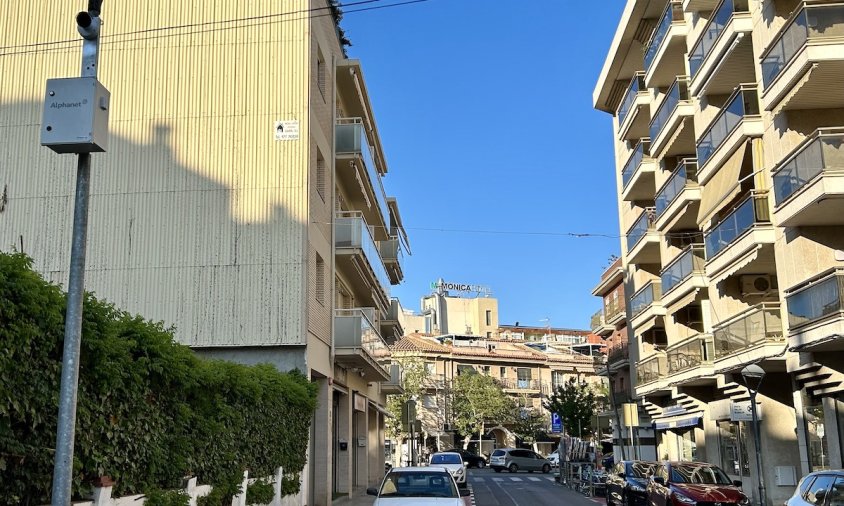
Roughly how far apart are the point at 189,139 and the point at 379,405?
21.7 metres

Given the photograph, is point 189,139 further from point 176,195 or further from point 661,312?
point 661,312

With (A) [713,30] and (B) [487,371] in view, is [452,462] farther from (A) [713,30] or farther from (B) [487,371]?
(B) [487,371]

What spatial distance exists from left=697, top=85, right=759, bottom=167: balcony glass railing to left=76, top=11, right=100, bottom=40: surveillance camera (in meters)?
20.3

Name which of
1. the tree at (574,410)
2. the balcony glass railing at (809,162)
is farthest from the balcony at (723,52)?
the tree at (574,410)

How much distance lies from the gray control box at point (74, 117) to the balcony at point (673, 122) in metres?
25.9

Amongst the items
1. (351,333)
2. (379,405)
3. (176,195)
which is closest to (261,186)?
(176,195)

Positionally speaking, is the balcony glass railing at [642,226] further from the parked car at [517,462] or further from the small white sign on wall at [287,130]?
the parked car at [517,462]

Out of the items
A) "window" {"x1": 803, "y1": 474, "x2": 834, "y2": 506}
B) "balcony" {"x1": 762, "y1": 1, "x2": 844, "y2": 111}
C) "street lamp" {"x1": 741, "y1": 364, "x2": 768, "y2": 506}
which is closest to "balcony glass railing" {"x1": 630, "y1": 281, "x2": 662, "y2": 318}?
"street lamp" {"x1": 741, "y1": 364, "x2": 768, "y2": 506}

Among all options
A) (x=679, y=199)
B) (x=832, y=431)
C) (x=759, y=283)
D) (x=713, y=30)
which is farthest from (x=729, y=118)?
(x=832, y=431)

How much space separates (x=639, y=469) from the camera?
22.9m

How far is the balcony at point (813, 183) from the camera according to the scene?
1833cm

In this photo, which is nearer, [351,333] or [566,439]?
[351,333]

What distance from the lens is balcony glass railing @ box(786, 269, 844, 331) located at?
1769 cm

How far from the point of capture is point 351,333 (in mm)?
25875
